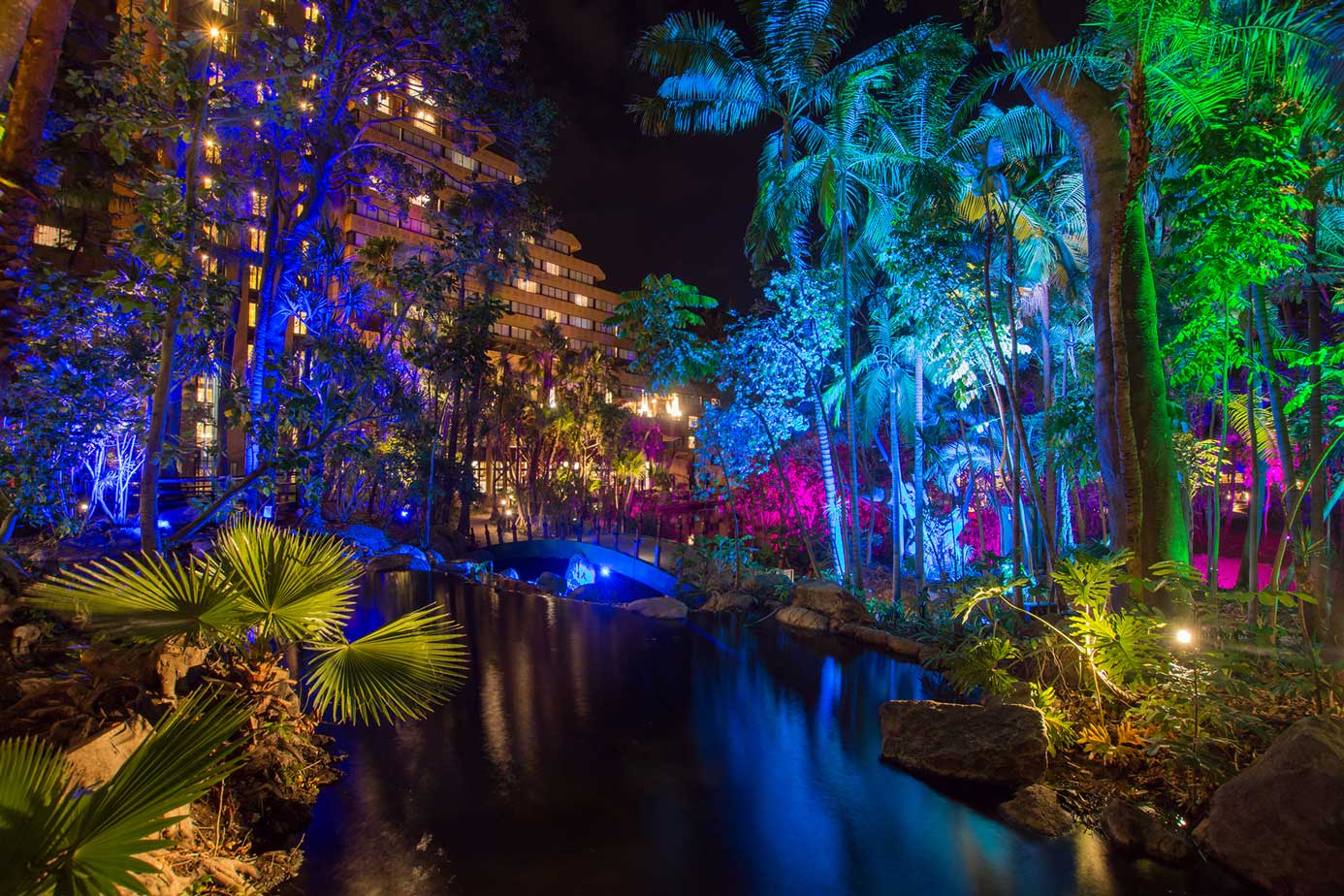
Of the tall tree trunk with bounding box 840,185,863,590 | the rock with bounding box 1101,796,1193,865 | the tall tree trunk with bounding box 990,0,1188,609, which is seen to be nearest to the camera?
the rock with bounding box 1101,796,1193,865

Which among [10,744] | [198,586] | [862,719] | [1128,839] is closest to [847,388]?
[862,719]

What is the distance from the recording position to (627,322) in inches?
572

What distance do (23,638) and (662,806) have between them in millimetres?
4992

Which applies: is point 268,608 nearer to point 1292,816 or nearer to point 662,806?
point 662,806

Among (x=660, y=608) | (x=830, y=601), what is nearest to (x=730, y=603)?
(x=660, y=608)

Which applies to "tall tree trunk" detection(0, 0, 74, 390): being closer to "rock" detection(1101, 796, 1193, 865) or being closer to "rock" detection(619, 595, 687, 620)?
"rock" detection(1101, 796, 1193, 865)

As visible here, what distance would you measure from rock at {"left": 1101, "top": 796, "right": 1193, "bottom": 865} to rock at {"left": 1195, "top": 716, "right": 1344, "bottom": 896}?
0.23 metres

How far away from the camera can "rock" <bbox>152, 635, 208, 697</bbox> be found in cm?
445

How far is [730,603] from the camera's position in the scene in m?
14.2

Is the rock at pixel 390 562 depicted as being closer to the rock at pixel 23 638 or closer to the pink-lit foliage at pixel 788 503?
the pink-lit foliage at pixel 788 503

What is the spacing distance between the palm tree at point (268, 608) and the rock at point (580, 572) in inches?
619

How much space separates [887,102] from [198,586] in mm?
13869

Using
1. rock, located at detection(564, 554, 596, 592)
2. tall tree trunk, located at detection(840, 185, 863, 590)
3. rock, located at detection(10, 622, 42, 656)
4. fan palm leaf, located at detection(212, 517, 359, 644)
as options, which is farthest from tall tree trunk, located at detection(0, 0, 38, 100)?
rock, located at detection(564, 554, 596, 592)

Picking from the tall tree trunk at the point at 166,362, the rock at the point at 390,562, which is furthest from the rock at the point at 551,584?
the tall tree trunk at the point at 166,362
